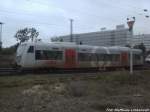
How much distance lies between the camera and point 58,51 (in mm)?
34188

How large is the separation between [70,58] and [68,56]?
1.29 ft

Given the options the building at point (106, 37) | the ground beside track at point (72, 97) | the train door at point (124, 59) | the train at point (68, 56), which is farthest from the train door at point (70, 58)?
the building at point (106, 37)

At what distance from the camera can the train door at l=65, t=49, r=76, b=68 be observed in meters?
34.9

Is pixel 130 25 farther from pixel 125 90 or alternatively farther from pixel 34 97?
pixel 34 97

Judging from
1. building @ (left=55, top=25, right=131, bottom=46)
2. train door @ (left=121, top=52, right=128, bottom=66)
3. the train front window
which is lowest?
train door @ (left=121, top=52, right=128, bottom=66)

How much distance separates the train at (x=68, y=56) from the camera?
31625 mm

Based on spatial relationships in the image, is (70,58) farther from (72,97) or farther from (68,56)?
(72,97)

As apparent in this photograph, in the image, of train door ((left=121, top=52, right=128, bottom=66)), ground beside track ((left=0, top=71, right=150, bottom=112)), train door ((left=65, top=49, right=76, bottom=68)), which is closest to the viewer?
ground beside track ((left=0, top=71, right=150, bottom=112))

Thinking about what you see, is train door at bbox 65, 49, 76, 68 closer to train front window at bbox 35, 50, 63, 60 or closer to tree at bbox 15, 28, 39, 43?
train front window at bbox 35, 50, 63, 60

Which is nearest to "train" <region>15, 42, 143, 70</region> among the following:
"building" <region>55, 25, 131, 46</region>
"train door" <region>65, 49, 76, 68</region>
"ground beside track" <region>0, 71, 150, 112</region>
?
"train door" <region>65, 49, 76, 68</region>

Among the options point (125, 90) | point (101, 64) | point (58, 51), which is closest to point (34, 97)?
point (125, 90)

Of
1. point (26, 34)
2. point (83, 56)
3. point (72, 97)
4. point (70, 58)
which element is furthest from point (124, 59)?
point (26, 34)

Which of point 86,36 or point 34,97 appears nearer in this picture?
point 34,97

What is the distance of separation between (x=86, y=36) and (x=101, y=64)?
2609 inches
